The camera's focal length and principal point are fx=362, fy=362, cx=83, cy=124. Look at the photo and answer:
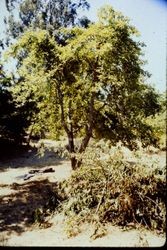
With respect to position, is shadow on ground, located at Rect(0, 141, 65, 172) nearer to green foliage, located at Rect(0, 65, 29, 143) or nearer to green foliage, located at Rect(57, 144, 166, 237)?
green foliage, located at Rect(0, 65, 29, 143)

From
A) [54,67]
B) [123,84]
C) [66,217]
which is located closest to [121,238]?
[66,217]

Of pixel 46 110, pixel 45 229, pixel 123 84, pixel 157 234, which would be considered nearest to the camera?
pixel 157 234

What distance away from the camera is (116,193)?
9.29 metres

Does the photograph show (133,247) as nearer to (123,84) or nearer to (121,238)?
(121,238)

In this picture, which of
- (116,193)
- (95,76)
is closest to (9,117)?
(95,76)

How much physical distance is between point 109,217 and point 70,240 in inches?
51.2

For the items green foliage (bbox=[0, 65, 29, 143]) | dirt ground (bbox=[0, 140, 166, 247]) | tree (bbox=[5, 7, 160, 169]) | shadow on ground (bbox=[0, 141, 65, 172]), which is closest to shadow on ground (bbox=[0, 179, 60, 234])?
dirt ground (bbox=[0, 140, 166, 247])

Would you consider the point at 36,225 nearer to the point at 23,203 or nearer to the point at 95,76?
the point at 23,203

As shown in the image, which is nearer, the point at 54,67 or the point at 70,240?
the point at 70,240

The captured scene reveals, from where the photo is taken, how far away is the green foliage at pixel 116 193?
851cm

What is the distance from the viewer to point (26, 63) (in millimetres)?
13750

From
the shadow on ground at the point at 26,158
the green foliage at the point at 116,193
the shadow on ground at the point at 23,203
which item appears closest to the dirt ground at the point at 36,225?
the shadow on ground at the point at 23,203

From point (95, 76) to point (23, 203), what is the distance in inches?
207

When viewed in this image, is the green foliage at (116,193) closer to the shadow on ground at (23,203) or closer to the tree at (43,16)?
the shadow on ground at (23,203)
